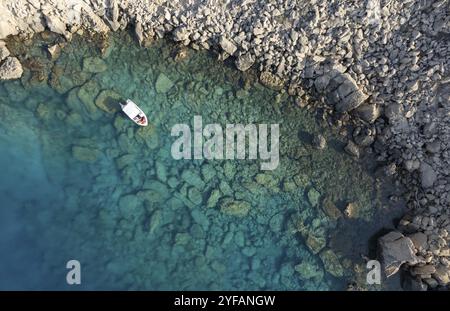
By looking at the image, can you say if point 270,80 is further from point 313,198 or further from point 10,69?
point 10,69

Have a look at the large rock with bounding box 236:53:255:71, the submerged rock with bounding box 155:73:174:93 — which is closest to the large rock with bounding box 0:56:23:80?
the submerged rock with bounding box 155:73:174:93

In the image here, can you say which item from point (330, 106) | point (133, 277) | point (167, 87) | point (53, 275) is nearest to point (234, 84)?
point (167, 87)

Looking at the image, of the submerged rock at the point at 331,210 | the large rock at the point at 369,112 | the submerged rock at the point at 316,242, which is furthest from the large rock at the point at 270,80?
the submerged rock at the point at 316,242

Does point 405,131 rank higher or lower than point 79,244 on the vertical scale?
higher

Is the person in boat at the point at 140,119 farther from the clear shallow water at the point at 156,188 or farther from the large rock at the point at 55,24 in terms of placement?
the large rock at the point at 55,24

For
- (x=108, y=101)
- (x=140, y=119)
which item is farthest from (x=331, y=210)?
(x=108, y=101)

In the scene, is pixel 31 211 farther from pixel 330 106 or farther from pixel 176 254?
pixel 330 106
